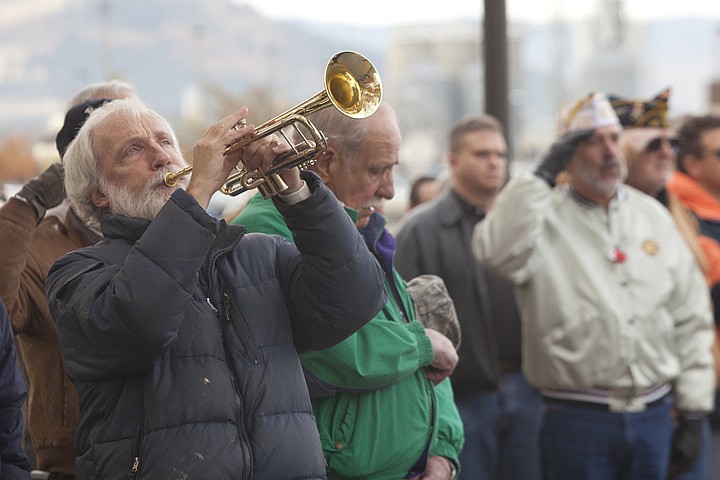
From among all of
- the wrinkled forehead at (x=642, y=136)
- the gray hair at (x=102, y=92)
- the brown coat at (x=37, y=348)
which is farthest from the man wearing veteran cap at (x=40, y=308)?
the wrinkled forehead at (x=642, y=136)

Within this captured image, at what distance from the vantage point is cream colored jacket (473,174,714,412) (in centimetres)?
532

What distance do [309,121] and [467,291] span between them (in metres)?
3.01

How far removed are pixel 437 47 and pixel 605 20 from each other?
16.2 meters

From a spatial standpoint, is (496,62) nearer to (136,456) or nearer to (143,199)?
(143,199)

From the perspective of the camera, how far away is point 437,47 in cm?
10406

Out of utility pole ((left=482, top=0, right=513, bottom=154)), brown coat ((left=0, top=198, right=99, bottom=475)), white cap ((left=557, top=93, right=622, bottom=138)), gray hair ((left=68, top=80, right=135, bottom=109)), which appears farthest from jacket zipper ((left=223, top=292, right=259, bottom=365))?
utility pole ((left=482, top=0, right=513, bottom=154))

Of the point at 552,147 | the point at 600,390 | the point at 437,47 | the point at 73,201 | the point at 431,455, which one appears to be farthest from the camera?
the point at 437,47

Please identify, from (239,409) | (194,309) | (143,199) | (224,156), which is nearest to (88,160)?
(143,199)

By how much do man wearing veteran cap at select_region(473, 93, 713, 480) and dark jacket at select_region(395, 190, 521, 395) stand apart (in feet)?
1.14

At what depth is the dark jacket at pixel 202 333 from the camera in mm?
2787

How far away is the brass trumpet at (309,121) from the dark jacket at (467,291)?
2.65 meters

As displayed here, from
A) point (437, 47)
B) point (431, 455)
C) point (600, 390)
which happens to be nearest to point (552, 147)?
point (600, 390)

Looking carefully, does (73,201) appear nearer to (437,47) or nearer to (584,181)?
(584,181)

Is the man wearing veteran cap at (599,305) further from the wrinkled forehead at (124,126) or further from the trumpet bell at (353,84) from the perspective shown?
the wrinkled forehead at (124,126)
